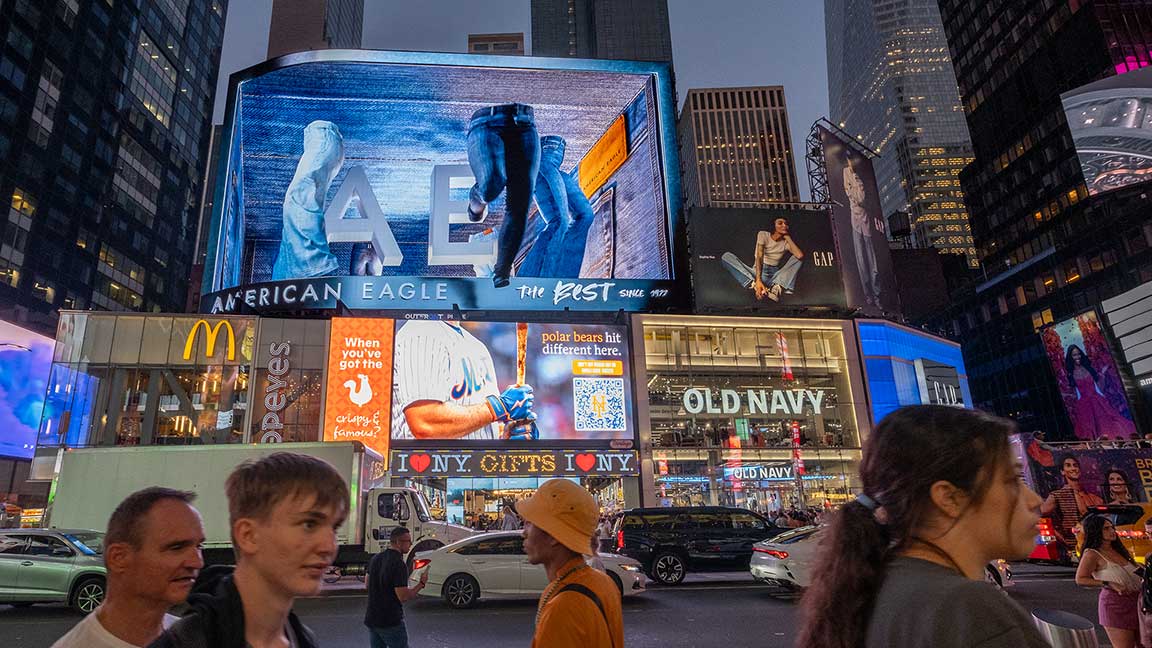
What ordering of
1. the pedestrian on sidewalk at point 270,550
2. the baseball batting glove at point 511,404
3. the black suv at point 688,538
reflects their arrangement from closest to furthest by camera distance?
the pedestrian on sidewalk at point 270,550, the black suv at point 688,538, the baseball batting glove at point 511,404

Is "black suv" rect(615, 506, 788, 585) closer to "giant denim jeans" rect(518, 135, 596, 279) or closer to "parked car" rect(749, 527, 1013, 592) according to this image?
"parked car" rect(749, 527, 1013, 592)

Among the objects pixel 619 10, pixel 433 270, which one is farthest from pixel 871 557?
pixel 619 10

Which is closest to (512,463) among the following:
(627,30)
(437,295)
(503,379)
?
(503,379)

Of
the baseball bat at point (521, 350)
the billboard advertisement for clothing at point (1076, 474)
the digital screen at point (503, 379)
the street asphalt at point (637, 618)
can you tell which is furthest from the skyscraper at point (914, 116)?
the street asphalt at point (637, 618)

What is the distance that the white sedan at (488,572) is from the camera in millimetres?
12078

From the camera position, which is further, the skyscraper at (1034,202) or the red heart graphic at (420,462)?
the skyscraper at (1034,202)

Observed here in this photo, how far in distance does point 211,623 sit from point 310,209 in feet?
126

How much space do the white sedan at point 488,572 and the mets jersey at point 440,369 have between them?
16.7 m

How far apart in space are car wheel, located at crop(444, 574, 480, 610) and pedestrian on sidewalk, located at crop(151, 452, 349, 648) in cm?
Result: 1121

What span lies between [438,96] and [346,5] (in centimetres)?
15538

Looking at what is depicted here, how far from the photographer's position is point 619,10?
15500 centimetres

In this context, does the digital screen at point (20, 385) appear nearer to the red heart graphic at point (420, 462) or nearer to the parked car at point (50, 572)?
the red heart graphic at point (420, 462)

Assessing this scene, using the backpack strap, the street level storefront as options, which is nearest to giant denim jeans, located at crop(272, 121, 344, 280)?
the street level storefront

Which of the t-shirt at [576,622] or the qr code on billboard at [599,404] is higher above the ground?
the qr code on billboard at [599,404]
